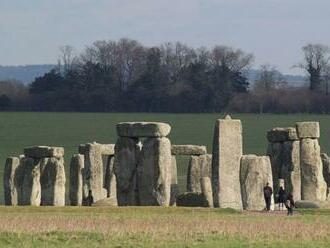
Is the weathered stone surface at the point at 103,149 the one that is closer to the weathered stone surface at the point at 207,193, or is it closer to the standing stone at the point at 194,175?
the standing stone at the point at 194,175

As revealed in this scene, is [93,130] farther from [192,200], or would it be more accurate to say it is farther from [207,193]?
[207,193]

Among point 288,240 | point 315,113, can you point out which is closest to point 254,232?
point 288,240

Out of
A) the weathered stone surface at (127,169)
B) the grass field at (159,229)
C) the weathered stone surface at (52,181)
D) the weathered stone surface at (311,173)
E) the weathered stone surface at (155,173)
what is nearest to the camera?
the grass field at (159,229)

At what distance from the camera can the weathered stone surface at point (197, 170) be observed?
4910cm

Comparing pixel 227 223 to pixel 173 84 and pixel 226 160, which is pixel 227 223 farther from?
pixel 173 84

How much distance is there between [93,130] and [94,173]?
49152mm

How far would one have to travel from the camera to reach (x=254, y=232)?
28.8 metres

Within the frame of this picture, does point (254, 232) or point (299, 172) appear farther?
point (299, 172)

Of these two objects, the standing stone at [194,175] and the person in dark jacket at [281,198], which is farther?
the standing stone at [194,175]

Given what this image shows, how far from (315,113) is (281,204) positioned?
8259 cm

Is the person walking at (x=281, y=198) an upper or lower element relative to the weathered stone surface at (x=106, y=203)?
upper

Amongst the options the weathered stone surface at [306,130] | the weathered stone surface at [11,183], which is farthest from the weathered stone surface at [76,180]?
the weathered stone surface at [306,130]

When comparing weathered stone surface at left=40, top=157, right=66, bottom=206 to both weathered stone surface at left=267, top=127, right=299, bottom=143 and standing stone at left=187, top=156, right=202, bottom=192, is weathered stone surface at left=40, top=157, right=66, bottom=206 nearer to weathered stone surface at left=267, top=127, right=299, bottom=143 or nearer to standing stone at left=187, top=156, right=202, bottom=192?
standing stone at left=187, top=156, right=202, bottom=192

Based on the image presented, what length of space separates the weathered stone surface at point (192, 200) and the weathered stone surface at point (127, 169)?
2.42 metres
